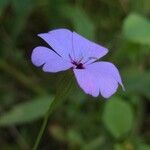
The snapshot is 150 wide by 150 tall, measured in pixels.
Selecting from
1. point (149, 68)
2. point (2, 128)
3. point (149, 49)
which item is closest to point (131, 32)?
point (149, 49)

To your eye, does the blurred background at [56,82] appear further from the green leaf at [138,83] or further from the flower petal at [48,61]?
the flower petal at [48,61]

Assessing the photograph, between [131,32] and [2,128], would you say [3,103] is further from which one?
[131,32]

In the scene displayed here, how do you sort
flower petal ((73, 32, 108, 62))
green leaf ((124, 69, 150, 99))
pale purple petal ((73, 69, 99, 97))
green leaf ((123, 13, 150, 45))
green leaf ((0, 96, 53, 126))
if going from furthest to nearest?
green leaf ((124, 69, 150, 99)) < green leaf ((0, 96, 53, 126)) < green leaf ((123, 13, 150, 45)) < flower petal ((73, 32, 108, 62)) < pale purple petal ((73, 69, 99, 97))

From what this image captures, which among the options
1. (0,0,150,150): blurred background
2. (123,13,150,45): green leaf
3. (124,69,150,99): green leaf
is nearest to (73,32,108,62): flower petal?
(123,13,150,45): green leaf

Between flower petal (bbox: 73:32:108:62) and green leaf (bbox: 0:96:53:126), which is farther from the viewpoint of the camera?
green leaf (bbox: 0:96:53:126)

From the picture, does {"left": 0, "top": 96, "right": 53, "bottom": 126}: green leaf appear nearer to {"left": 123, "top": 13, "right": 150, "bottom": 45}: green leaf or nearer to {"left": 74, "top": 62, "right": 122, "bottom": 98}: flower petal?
{"left": 123, "top": 13, "right": 150, "bottom": 45}: green leaf

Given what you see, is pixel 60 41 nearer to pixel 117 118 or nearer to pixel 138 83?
pixel 117 118

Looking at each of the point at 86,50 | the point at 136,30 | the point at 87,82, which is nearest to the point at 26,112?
the point at 136,30
